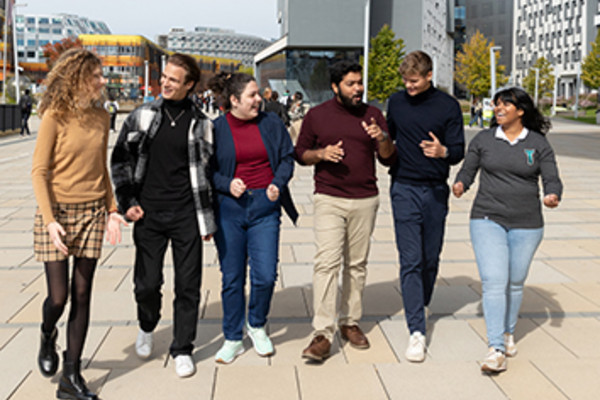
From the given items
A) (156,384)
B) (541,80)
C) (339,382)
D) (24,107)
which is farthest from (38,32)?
(339,382)

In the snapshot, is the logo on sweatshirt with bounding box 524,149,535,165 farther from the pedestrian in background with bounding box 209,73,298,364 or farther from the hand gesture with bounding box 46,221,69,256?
the hand gesture with bounding box 46,221,69,256

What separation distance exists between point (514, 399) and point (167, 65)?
267 cm

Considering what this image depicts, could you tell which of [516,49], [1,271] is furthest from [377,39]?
[516,49]

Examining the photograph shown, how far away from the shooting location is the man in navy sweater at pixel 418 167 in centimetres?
464

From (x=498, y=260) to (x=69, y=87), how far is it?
268 cm

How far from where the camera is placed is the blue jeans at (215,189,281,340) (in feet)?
14.4

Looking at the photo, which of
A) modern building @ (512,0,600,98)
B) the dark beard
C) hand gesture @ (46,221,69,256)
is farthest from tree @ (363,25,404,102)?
hand gesture @ (46,221,69,256)

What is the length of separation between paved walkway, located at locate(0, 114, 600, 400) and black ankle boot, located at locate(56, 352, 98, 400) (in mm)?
124

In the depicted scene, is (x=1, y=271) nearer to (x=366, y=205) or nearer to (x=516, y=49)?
(x=366, y=205)

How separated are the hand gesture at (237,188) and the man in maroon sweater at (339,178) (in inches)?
20.5

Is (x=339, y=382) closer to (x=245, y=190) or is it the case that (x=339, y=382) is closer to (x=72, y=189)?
(x=245, y=190)

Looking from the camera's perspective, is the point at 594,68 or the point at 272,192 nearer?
the point at 272,192

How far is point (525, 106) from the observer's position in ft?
14.6

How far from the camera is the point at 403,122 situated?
4707 mm
